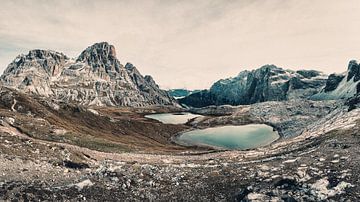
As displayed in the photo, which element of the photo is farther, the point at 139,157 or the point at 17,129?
the point at 17,129

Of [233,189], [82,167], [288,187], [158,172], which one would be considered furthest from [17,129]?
[288,187]

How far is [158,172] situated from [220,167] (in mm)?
8764

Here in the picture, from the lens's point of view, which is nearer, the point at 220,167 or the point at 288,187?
the point at 288,187

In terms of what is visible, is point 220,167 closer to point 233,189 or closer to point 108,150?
point 233,189

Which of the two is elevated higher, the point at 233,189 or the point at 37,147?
the point at 37,147

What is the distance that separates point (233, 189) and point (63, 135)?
155 ft

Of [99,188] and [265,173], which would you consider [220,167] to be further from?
[99,188]

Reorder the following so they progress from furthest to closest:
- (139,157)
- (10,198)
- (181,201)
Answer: (139,157)
(181,201)
(10,198)

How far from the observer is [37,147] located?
4953cm

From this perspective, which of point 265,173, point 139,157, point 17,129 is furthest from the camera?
point 17,129

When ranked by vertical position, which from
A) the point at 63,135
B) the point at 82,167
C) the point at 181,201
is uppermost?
the point at 63,135

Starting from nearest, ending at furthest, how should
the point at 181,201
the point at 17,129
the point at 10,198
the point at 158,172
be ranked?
1. the point at 10,198
2. the point at 181,201
3. the point at 158,172
4. the point at 17,129

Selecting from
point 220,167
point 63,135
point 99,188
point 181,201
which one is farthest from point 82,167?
point 63,135

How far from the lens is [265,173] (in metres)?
44.2
